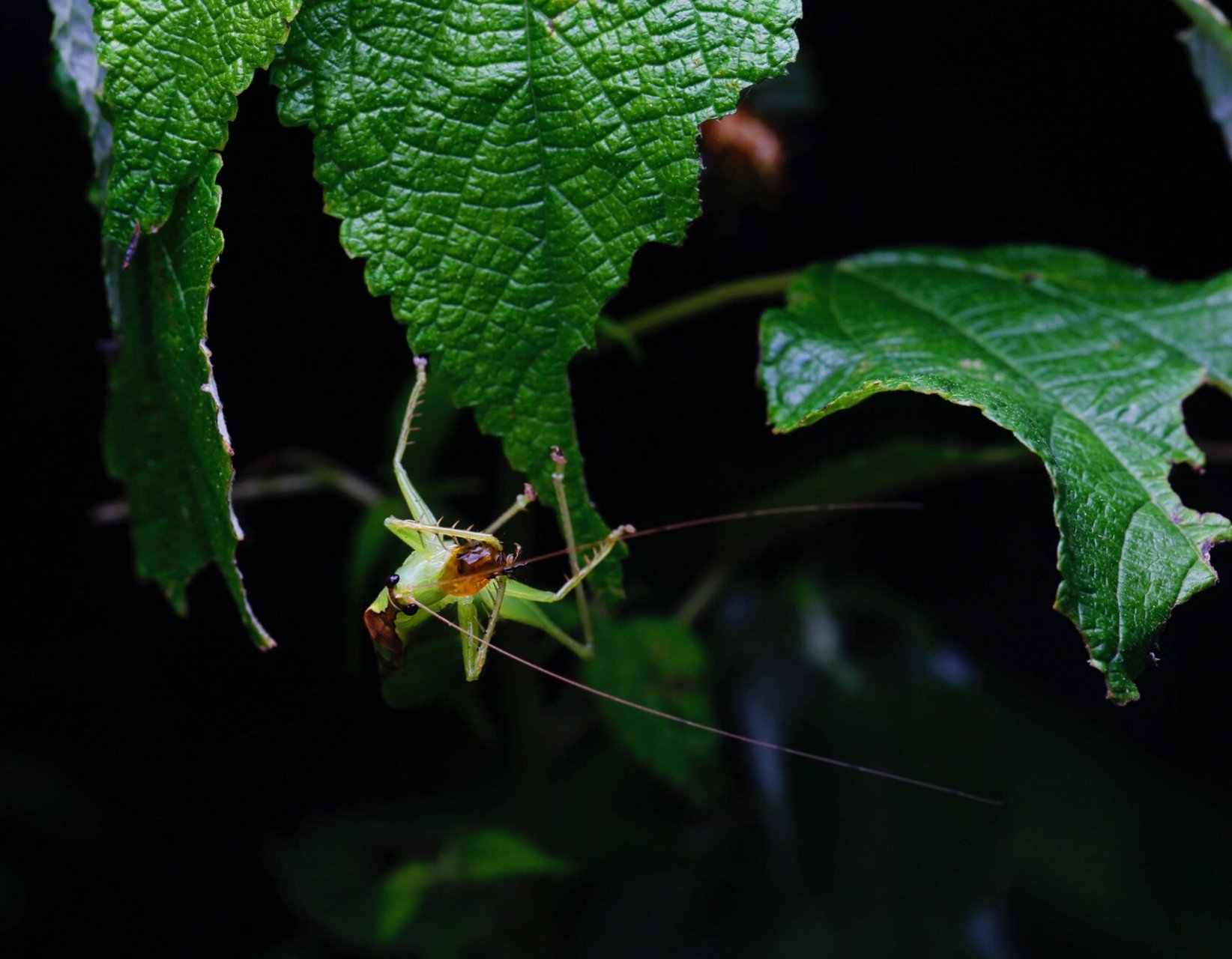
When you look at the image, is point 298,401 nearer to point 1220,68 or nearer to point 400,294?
point 400,294

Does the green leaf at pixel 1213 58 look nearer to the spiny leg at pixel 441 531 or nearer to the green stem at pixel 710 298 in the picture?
the green stem at pixel 710 298

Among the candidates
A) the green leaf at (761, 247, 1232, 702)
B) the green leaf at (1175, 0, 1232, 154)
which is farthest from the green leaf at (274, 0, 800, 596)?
the green leaf at (1175, 0, 1232, 154)

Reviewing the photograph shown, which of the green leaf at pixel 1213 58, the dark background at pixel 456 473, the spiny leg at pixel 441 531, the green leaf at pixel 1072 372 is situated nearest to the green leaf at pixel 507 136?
the green leaf at pixel 1072 372

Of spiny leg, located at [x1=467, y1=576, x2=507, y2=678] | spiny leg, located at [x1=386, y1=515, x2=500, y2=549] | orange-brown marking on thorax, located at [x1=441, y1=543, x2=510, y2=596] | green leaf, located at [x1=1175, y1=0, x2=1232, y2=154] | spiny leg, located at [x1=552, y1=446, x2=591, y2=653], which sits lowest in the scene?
spiny leg, located at [x1=467, y1=576, x2=507, y2=678]

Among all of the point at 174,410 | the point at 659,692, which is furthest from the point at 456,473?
the point at 174,410

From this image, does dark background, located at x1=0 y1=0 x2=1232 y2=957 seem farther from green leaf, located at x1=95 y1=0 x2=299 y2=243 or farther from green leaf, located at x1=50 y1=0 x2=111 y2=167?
green leaf, located at x1=95 y1=0 x2=299 y2=243

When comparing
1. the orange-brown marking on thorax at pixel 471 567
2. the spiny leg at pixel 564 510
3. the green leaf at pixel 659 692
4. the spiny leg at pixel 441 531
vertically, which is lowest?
the green leaf at pixel 659 692
